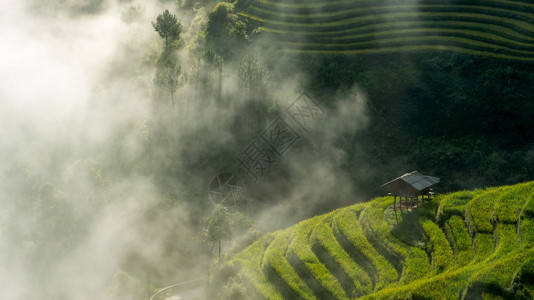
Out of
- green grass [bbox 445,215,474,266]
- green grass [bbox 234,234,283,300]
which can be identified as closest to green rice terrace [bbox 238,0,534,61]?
green grass [bbox 445,215,474,266]

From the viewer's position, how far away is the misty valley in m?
25.4

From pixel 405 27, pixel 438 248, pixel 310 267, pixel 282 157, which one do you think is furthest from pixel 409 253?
pixel 405 27

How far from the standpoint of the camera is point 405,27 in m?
41.8

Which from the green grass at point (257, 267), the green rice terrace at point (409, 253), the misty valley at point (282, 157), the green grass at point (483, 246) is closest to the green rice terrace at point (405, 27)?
the misty valley at point (282, 157)

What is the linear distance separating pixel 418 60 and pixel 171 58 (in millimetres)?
21645

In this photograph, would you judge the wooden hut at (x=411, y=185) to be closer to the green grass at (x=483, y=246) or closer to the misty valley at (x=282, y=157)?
the misty valley at (x=282, y=157)

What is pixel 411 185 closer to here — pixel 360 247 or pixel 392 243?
pixel 392 243

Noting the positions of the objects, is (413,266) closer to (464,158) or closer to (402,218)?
(402,218)

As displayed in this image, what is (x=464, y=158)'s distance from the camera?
110ft

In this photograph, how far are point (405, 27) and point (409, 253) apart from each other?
23803 mm

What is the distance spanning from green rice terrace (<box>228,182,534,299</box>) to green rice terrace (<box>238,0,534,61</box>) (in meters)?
16.8

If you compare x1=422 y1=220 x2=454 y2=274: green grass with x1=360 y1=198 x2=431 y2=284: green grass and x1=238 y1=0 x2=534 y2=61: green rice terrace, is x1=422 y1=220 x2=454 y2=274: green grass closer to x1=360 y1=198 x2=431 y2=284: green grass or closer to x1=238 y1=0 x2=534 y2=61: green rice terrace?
x1=360 y1=198 x2=431 y2=284: green grass

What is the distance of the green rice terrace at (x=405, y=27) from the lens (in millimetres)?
39312

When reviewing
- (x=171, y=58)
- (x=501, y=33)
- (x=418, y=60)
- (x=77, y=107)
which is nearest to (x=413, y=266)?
(x=418, y=60)
